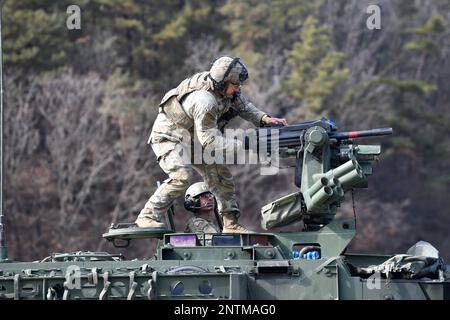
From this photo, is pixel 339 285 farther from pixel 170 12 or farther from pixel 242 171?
pixel 170 12

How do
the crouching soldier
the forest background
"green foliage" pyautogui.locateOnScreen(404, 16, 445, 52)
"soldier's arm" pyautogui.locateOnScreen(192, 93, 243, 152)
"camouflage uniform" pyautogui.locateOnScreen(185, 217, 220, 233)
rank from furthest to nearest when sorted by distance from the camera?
"green foliage" pyautogui.locateOnScreen(404, 16, 445, 52), the forest background, the crouching soldier, "camouflage uniform" pyautogui.locateOnScreen(185, 217, 220, 233), "soldier's arm" pyautogui.locateOnScreen(192, 93, 243, 152)

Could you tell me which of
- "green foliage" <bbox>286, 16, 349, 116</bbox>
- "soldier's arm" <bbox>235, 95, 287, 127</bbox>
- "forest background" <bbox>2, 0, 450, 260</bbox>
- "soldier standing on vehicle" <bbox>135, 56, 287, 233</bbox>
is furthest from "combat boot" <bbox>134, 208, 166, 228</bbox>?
"green foliage" <bbox>286, 16, 349, 116</bbox>

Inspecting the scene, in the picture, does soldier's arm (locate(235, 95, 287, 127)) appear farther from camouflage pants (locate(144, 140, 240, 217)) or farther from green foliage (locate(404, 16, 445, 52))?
green foliage (locate(404, 16, 445, 52))

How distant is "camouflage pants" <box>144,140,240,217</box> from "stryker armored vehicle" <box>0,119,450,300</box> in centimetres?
44

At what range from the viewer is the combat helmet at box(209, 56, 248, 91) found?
17625 mm

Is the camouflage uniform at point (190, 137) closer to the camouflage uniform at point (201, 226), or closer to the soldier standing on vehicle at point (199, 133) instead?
the soldier standing on vehicle at point (199, 133)

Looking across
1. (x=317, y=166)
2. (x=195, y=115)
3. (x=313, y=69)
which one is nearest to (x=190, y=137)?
(x=195, y=115)

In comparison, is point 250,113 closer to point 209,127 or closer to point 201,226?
point 209,127

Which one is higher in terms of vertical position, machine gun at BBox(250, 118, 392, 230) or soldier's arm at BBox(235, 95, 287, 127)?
soldier's arm at BBox(235, 95, 287, 127)

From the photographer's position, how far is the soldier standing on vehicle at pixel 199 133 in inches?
692

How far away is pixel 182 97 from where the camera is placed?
706 inches

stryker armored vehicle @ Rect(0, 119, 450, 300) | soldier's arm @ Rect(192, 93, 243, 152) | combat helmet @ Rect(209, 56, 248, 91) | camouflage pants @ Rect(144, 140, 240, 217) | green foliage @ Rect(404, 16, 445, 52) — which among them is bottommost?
stryker armored vehicle @ Rect(0, 119, 450, 300)

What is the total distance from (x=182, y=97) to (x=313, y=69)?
33441mm

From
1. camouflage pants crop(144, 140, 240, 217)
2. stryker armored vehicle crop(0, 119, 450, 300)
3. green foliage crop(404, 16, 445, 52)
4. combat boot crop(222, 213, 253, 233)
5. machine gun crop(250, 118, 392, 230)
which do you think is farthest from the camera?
green foliage crop(404, 16, 445, 52)
